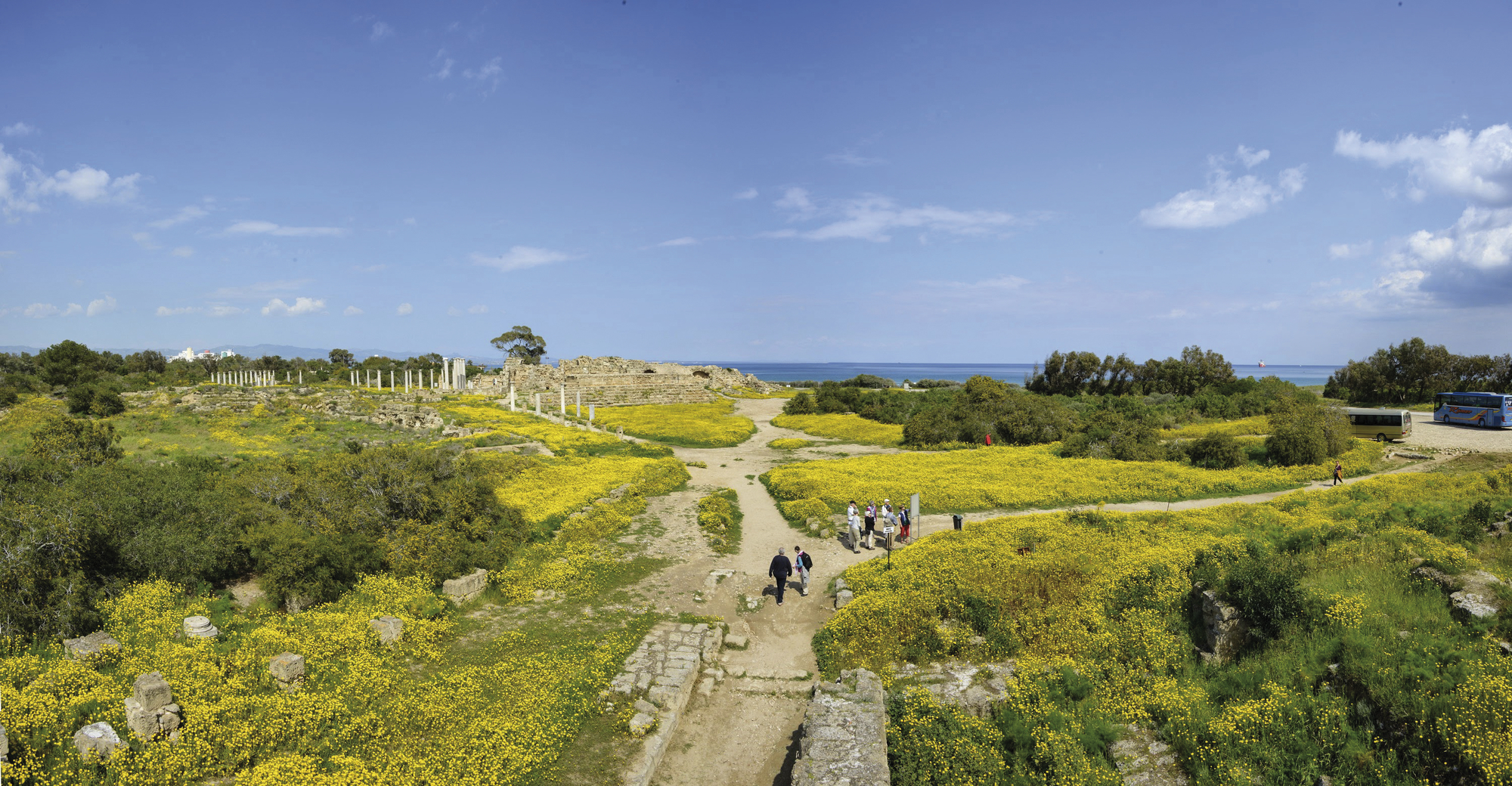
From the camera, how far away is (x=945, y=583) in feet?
46.1

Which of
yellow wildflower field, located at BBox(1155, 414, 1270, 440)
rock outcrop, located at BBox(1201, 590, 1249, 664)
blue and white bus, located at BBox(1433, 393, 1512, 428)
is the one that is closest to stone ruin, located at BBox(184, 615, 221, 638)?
rock outcrop, located at BBox(1201, 590, 1249, 664)

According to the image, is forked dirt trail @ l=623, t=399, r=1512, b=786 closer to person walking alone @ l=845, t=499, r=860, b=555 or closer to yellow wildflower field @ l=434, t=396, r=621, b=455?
person walking alone @ l=845, t=499, r=860, b=555

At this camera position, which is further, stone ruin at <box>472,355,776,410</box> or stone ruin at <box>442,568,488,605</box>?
stone ruin at <box>472,355,776,410</box>

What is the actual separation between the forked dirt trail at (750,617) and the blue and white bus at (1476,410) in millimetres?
16393

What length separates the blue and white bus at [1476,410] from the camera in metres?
35.8

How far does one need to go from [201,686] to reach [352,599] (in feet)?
13.2

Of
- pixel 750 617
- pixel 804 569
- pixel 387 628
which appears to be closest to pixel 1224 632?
pixel 804 569

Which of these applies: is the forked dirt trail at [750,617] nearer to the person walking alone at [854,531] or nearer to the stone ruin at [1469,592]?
the person walking alone at [854,531]

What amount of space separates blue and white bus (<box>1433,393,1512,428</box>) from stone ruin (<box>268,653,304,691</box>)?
56329mm

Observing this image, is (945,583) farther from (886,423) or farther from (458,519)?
(886,423)

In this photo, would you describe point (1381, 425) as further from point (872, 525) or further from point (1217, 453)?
point (872, 525)

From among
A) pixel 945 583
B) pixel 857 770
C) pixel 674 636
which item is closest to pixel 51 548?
pixel 674 636

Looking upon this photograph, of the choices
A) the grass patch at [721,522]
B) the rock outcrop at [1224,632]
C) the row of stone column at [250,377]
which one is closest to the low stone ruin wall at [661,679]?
the grass patch at [721,522]

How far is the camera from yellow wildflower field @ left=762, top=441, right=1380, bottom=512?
2375 cm
